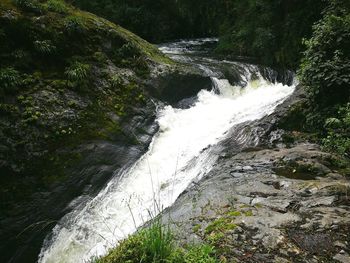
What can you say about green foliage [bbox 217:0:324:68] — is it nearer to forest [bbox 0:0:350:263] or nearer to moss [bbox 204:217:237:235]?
forest [bbox 0:0:350:263]

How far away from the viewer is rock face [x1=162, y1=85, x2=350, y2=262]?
12.8ft

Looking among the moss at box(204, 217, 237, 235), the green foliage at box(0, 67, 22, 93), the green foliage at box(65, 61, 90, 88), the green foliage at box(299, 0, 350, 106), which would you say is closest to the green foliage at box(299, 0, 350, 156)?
the green foliage at box(299, 0, 350, 106)

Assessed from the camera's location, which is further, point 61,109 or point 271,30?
point 271,30

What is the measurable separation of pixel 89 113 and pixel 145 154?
1663 mm

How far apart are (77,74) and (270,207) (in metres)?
5.78

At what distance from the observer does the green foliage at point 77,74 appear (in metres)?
8.42

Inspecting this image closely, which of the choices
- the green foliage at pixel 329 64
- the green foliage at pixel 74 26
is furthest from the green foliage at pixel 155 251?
the green foliage at pixel 74 26

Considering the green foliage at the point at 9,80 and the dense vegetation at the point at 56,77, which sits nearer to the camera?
the dense vegetation at the point at 56,77

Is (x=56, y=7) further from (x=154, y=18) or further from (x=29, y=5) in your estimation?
(x=154, y=18)

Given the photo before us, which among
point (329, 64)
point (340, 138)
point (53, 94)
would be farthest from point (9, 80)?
point (329, 64)

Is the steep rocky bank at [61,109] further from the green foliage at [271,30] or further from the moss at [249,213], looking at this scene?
the green foliage at [271,30]

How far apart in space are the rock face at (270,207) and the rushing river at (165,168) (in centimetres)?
60

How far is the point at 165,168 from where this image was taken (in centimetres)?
770

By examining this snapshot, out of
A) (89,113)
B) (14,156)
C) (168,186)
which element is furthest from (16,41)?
(168,186)
